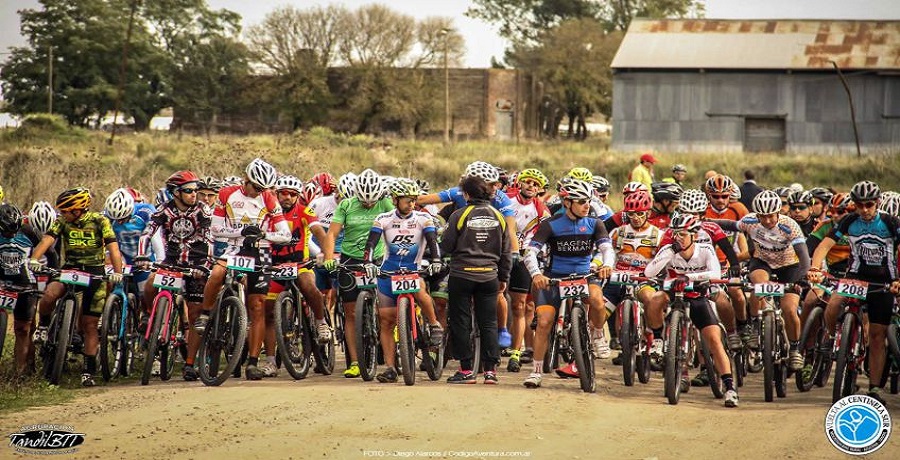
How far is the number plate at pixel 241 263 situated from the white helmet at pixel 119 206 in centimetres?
157

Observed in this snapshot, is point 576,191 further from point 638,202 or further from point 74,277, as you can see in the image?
point 74,277

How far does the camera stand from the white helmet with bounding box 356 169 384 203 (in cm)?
1411

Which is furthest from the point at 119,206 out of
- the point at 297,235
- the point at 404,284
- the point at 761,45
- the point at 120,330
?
the point at 761,45

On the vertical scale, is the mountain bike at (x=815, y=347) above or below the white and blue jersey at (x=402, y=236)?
→ below

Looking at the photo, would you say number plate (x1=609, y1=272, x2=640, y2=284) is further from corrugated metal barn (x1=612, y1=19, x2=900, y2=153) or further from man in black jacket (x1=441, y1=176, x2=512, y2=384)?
corrugated metal barn (x1=612, y1=19, x2=900, y2=153)

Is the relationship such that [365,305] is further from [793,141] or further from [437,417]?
[793,141]

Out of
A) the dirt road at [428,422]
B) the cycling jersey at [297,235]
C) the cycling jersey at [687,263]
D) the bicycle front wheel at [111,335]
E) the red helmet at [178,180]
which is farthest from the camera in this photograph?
the red helmet at [178,180]

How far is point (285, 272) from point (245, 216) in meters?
0.75

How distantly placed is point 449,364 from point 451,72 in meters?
61.5

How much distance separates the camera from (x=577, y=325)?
12977mm

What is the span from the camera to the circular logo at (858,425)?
1060cm

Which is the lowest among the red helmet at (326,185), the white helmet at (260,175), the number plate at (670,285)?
the number plate at (670,285)

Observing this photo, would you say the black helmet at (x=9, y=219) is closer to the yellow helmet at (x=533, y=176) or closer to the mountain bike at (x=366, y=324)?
the mountain bike at (x=366, y=324)

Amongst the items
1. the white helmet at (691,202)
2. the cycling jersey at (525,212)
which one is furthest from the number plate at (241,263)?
the white helmet at (691,202)
